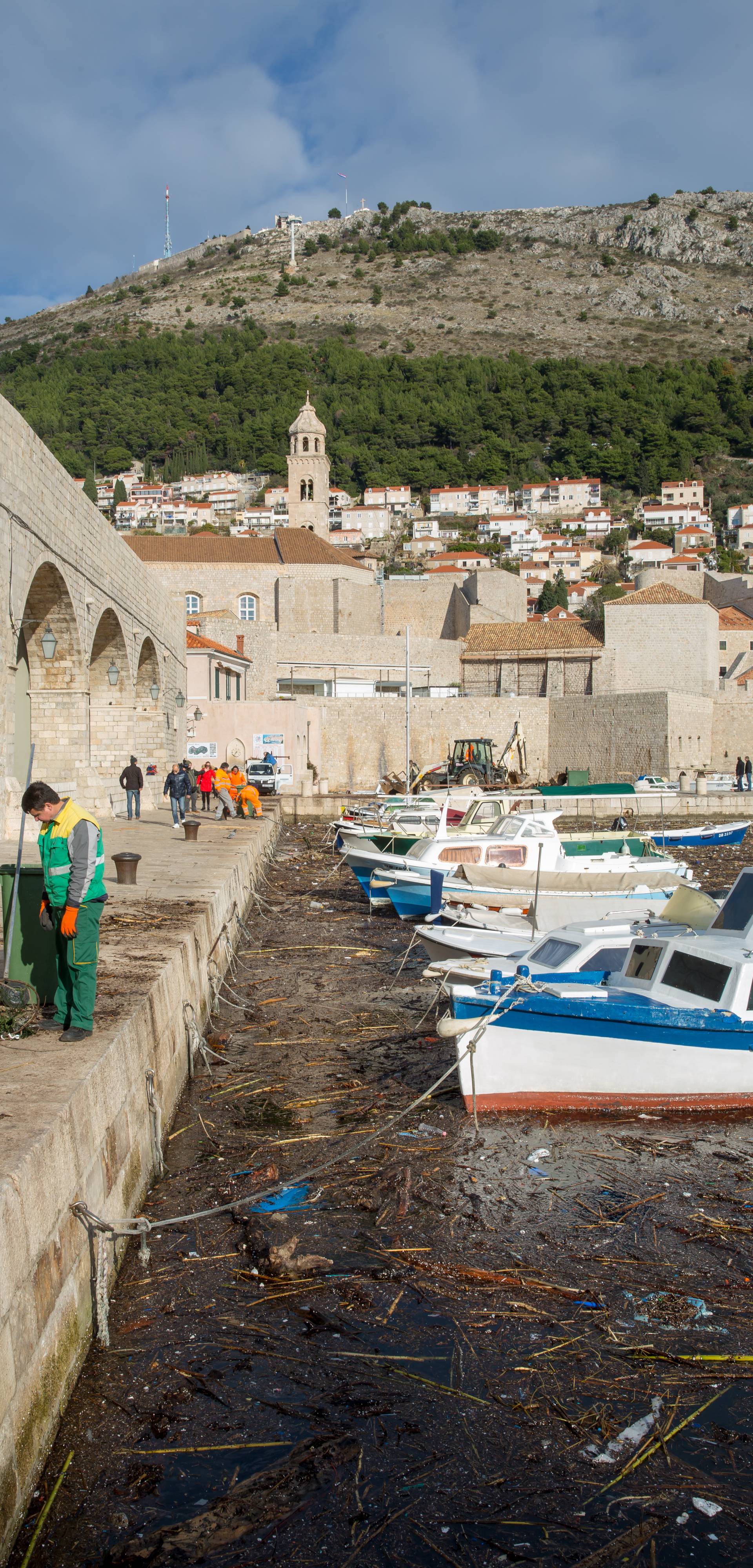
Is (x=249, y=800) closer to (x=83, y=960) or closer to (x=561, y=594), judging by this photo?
(x=83, y=960)

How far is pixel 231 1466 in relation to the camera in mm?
3531

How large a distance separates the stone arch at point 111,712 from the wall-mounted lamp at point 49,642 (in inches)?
214

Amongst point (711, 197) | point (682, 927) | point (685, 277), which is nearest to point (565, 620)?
point (682, 927)

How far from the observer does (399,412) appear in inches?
5015

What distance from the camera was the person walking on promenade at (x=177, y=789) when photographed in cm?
1805

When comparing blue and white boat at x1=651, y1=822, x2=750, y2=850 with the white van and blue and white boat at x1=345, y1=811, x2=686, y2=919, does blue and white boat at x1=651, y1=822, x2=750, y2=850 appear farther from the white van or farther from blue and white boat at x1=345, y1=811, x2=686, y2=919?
the white van

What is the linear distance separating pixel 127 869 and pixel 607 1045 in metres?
5.37

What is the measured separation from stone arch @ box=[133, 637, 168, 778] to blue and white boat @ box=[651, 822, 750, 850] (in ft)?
39.3

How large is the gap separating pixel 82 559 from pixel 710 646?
36445 mm

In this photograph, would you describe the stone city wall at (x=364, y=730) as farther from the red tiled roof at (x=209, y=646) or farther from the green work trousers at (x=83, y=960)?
the green work trousers at (x=83, y=960)

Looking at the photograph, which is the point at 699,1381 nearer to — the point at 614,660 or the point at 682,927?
the point at 682,927

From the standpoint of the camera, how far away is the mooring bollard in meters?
10.5

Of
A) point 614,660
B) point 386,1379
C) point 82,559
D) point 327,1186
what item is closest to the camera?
point 386,1379

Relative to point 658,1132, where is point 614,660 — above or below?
above
